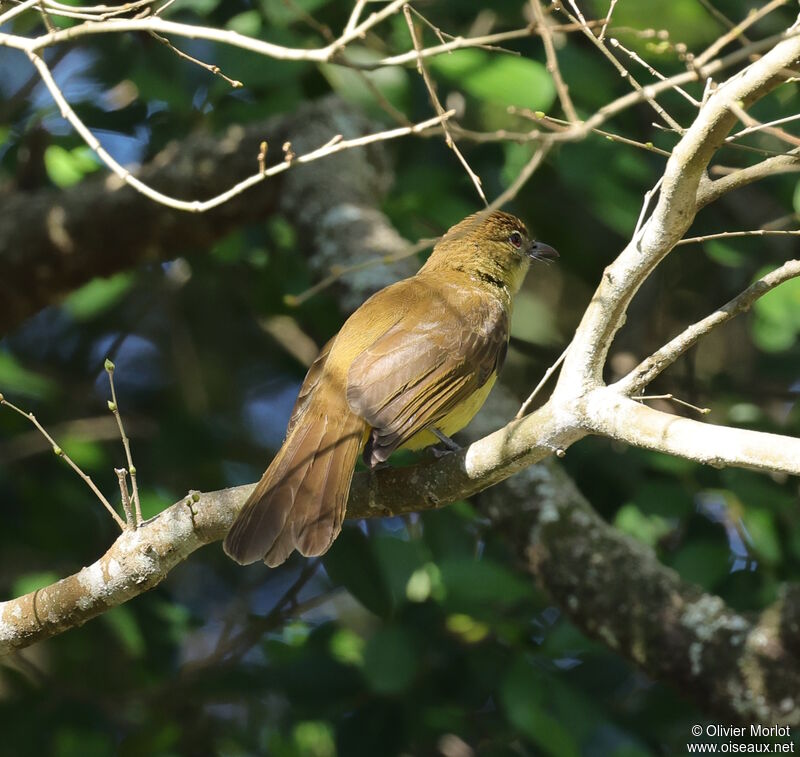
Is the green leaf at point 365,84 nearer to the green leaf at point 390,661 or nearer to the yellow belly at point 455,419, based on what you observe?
the yellow belly at point 455,419

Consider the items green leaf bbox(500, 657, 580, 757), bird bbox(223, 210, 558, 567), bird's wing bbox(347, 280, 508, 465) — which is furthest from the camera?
green leaf bbox(500, 657, 580, 757)

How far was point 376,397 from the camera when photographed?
390cm

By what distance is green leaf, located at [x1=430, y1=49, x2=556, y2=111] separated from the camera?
481cm

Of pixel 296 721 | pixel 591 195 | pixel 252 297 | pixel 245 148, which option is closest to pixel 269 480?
pixel 296 721

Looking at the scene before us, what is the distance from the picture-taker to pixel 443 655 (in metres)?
4.68

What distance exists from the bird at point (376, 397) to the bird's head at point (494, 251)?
0.23 feet

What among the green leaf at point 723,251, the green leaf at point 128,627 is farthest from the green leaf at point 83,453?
the green leaf at point 723,251

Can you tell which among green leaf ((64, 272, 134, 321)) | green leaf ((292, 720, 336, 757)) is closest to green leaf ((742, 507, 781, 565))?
green leaf ((292, 720, 336, 757))

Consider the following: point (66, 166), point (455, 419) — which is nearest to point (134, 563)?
point (455, 419)

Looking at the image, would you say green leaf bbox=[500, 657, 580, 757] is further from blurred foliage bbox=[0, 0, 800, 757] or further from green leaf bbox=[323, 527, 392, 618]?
green leaf bbox=[323, 527, 392, 618]

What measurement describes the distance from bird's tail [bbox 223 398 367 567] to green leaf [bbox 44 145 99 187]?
123 inches

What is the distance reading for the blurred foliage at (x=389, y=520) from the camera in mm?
4652

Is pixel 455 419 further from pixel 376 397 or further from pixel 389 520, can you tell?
pixel 389 520

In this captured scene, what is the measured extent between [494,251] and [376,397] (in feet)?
5.31
